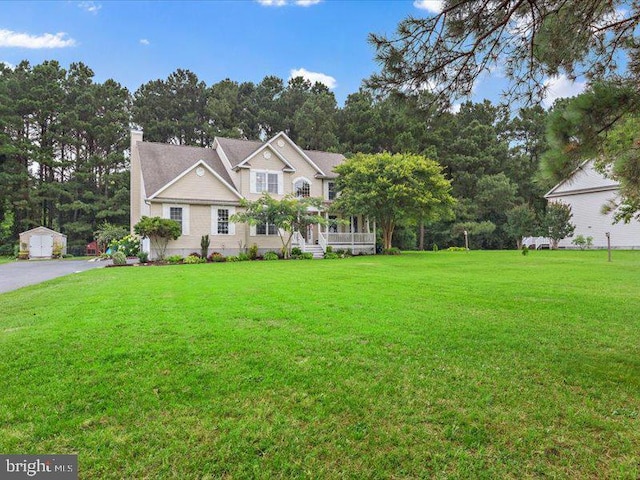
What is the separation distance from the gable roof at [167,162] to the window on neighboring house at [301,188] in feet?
13.8

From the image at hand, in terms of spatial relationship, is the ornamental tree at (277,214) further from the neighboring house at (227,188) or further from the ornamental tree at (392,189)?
the ornamental tree at (392,189)

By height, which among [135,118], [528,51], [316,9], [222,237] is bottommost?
[222,237]

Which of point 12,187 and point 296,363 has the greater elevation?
point 12,187

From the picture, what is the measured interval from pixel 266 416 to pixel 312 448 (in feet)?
1.73

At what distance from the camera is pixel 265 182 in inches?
922

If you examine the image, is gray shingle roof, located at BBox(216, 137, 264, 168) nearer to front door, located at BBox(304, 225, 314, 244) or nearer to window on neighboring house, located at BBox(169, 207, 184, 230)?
window on neighboring house, located at BBox(169, 207, 184, 230)

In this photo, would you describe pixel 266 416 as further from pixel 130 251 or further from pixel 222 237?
pixel 130 251

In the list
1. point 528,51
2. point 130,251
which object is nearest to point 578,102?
point 528,51

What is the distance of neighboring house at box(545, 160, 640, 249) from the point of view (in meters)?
27.0

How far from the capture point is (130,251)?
22.4 metres

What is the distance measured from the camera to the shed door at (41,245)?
25.0 metres

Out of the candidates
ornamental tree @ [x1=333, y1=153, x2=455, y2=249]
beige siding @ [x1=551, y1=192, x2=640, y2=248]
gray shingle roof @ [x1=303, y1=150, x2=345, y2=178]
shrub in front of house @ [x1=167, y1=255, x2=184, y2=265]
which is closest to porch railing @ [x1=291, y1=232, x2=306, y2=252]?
ornamental tree @ [x1=333, y1=153, x2=455, y2=249]

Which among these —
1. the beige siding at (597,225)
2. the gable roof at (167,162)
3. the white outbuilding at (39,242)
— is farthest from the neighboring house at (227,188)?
the beige siding at (597,225)

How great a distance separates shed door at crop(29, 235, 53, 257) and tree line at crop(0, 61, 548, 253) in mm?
6362
